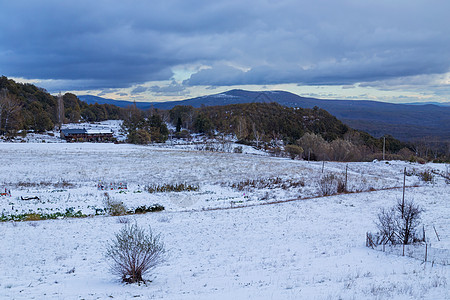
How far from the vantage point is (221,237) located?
48.4 feet

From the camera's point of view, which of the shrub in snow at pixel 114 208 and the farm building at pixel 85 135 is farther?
the farm building at pixel 85 135

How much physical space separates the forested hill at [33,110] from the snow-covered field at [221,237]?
39.8 meters

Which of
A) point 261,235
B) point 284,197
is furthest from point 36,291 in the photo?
point 284,197

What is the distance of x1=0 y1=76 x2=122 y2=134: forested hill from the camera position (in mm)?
66188

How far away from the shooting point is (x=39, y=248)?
12.3 m

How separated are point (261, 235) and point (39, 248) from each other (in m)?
9.45

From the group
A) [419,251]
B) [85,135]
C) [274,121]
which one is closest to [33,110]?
[85,135]

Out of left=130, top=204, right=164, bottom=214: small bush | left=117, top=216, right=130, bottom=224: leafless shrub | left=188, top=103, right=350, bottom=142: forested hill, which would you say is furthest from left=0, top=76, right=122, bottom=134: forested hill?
left=117, top=216, right=130, bottom=224: leafless shrub

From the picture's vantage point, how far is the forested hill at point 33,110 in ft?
217

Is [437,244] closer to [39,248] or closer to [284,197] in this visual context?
[284,197]

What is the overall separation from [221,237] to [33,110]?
86201 millimetres

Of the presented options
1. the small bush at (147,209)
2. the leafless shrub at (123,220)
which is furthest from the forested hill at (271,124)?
the leafless shrub at (123,220)

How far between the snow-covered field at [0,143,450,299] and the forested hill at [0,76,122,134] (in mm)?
39794

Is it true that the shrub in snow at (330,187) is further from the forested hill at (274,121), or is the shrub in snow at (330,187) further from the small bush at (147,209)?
the forested hill at (274,121)
